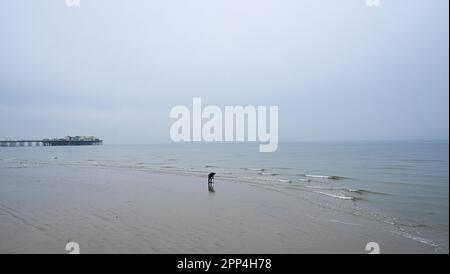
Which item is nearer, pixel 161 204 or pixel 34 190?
pixel 161 204

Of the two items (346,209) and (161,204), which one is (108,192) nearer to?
(161,204)

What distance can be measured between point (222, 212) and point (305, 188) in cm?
1053

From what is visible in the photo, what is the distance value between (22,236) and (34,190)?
13.0 meters

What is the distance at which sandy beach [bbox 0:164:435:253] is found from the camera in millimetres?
9867

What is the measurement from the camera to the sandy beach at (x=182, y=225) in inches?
388

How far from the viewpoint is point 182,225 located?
12469 mm

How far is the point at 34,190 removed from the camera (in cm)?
2192
